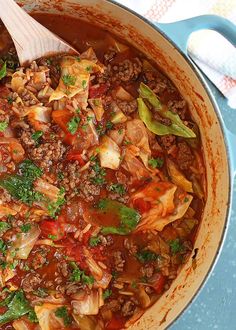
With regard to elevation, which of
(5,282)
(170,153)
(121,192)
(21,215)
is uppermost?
(170,153)

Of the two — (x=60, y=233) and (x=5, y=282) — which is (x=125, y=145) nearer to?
(x=60, y=233)

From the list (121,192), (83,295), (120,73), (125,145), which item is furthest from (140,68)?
(83,295)

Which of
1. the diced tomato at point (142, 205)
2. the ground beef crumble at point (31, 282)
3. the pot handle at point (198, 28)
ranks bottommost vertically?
the ground beef crumble at point (31, 282)

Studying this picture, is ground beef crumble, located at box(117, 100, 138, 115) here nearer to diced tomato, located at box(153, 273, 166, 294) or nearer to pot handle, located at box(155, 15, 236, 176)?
pot handle, located at box(155, 15, 236, 176)

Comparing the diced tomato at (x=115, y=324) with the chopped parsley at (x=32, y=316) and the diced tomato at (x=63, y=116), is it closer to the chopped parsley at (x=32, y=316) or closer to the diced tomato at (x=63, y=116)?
the chopped parsley at (x=32, y=316)

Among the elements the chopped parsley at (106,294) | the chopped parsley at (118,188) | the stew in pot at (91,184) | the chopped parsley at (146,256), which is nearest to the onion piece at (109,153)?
the stew in pot at (91,184)
